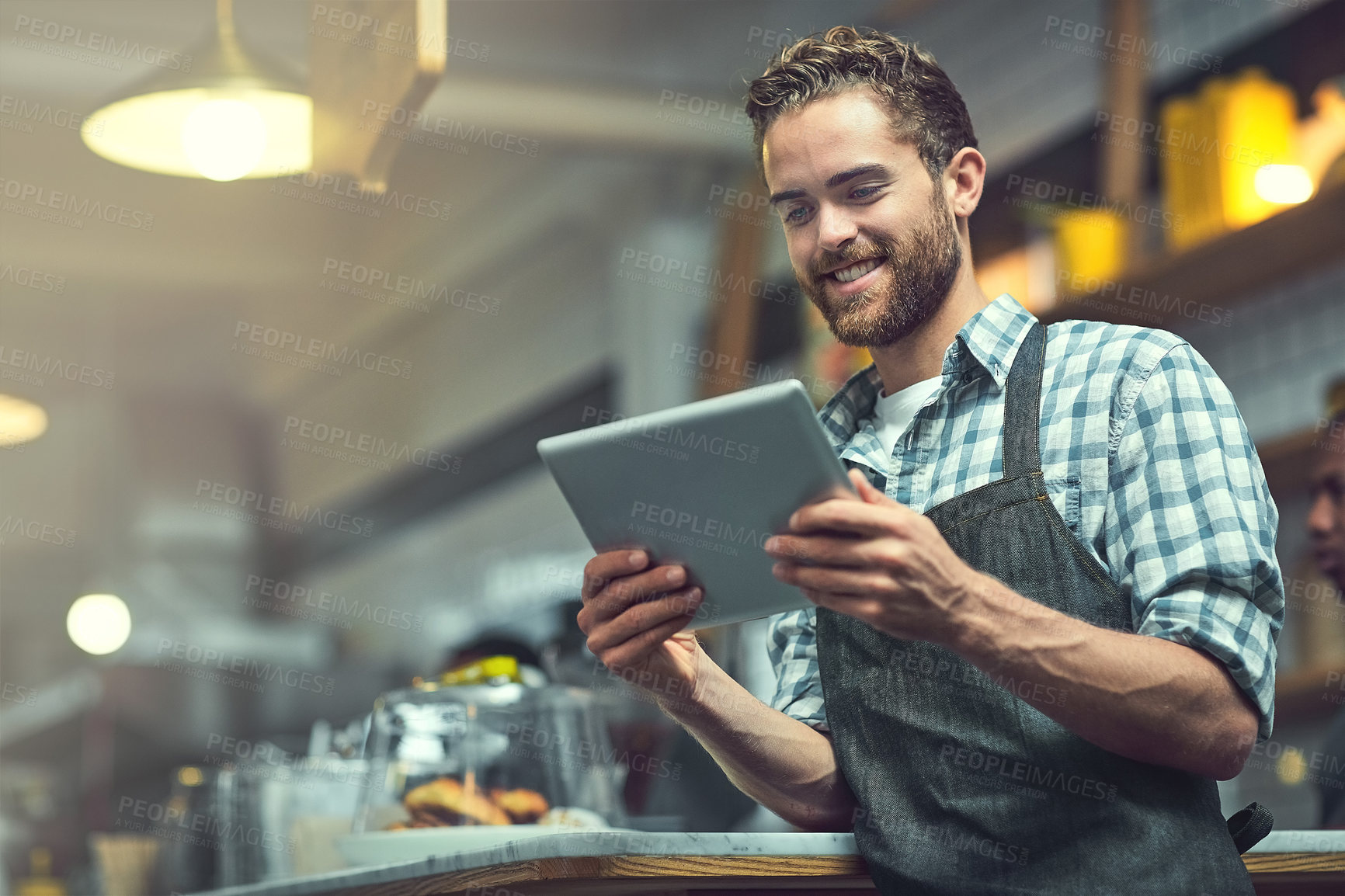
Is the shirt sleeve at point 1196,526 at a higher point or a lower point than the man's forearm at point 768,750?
higher

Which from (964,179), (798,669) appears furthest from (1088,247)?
(798,669)

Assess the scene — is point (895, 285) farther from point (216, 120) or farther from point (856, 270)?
point (216, 120)

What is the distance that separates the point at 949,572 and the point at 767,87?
0.71m

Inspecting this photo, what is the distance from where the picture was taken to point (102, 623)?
7.37 metres

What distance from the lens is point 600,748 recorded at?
206cm

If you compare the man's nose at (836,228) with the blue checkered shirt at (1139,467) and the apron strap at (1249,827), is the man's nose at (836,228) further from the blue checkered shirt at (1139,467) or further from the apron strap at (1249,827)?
the apron strap at (1249,827)

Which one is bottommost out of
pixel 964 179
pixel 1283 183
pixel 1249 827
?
pixel 1249 827

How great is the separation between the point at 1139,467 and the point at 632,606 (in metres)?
0.47

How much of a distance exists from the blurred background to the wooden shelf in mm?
11

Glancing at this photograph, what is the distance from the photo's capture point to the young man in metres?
1.10

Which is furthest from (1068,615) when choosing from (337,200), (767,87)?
(337,200)

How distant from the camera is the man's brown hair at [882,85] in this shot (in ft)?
4.94

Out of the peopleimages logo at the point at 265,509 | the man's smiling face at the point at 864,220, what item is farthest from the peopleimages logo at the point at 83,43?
the peopleimages logo at the point at 265,509

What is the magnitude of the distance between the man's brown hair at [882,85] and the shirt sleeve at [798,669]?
1.72ft
